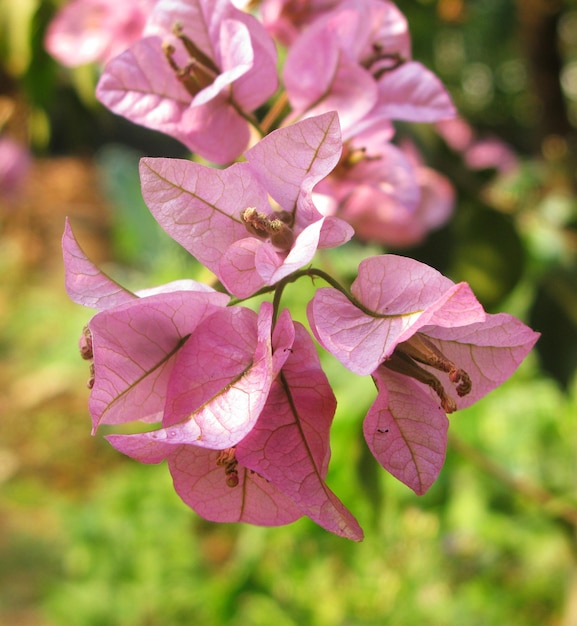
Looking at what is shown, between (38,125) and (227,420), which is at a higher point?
(227,420)

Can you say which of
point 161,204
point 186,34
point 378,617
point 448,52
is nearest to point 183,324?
point 161,204

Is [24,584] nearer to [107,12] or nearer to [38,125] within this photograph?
[38,125]

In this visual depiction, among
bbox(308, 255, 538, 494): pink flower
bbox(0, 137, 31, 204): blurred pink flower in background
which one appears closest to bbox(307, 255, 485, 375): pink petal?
bbox(308, 255, 538, 494): pink flower

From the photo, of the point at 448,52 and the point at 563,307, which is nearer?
the point at 563,307

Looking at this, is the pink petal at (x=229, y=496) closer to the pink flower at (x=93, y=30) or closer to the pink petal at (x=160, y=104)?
the pink petal at (x=160, y=104)

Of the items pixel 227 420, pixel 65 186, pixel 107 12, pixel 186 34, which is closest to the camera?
pixel 227 420

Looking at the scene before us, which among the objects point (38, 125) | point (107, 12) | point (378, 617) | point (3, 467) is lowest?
point (3, 467)

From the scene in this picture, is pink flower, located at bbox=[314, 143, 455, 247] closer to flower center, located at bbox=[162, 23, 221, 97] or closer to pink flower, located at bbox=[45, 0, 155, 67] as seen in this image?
flower center, located at bbox=[162, 23, 221, 97]
